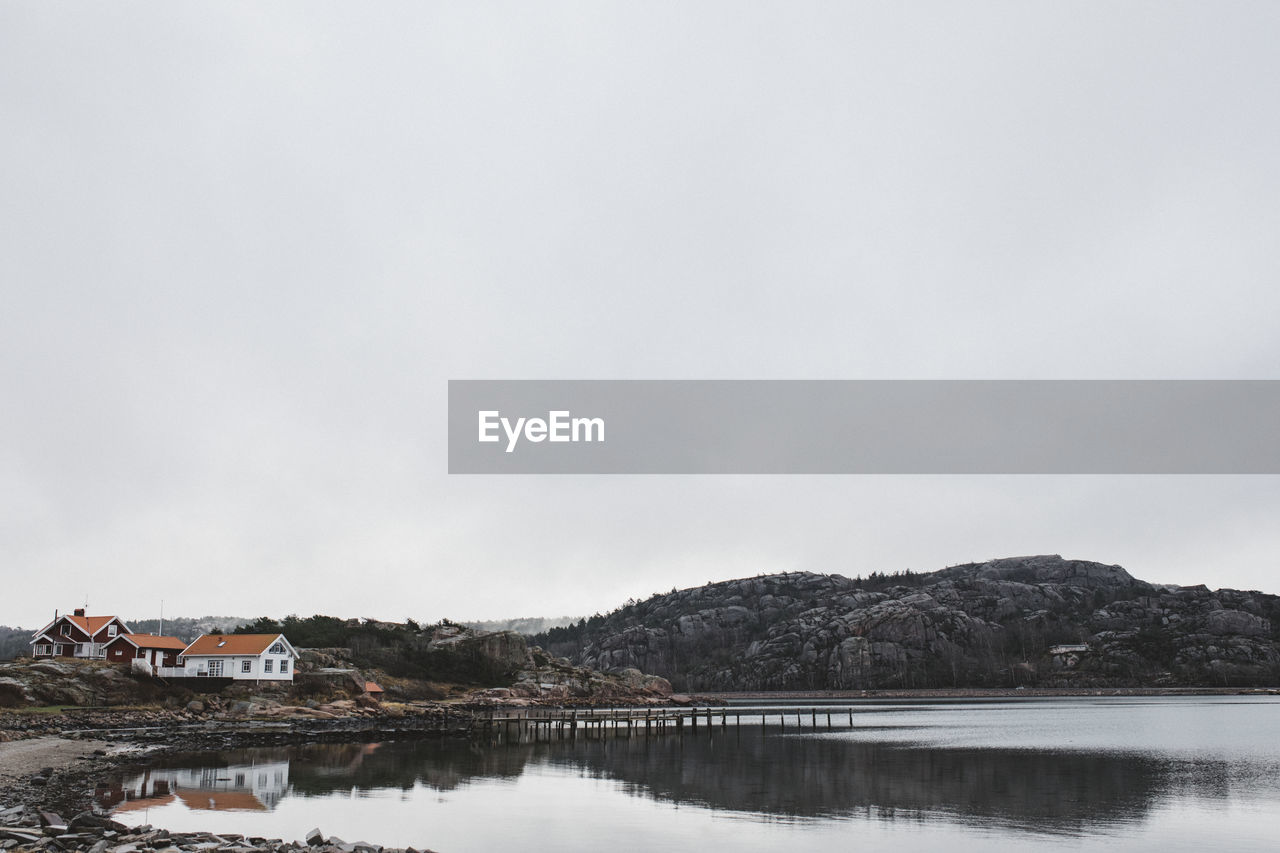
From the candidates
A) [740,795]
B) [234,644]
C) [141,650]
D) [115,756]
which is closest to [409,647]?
[234,644]

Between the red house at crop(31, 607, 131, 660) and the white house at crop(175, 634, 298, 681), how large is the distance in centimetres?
666

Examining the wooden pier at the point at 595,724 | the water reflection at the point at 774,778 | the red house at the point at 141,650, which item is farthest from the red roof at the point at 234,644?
the water reflection at the point at 774,778

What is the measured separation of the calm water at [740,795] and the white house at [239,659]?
26.5 meters

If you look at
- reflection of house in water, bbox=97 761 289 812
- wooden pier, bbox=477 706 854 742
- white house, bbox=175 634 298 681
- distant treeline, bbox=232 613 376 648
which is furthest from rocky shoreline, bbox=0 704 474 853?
distant treeline, bbox=232 613 376 648

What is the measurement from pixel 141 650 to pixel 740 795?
225 feet

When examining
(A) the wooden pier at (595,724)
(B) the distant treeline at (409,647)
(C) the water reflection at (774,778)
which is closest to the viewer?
(C) the water reflection at (774,778)

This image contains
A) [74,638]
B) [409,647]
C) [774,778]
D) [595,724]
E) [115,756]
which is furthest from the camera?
[409,647]

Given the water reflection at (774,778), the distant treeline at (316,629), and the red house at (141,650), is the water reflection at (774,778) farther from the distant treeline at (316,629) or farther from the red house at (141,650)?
the distant treeline at (316,629)

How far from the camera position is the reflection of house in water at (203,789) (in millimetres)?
32875

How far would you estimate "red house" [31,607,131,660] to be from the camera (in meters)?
82.0

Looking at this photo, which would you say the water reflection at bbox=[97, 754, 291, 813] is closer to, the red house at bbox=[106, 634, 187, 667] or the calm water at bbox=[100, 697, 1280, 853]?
the calm water at bbox=[100, 697, 1280, 853]

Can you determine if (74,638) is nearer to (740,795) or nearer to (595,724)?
(595,724)

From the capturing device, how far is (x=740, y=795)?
39.4 metres

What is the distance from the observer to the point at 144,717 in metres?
64.5
